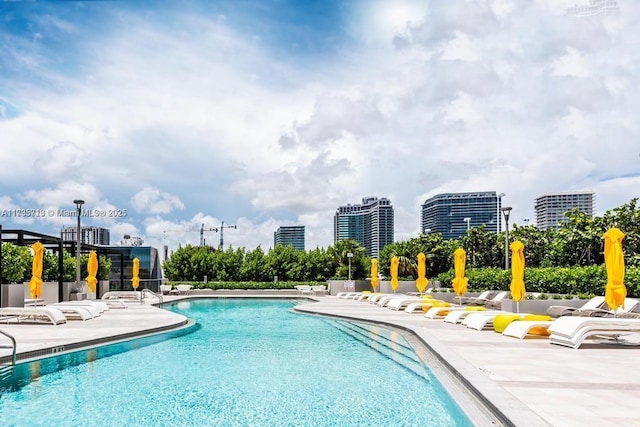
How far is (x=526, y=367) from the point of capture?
815 centimetres

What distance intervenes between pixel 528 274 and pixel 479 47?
27.7ft

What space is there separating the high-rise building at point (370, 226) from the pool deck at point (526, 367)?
306 feet

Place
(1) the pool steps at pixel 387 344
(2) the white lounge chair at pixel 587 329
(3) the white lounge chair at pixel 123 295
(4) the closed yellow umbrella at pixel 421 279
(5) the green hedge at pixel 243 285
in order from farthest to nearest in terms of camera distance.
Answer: (5) the green hedge at pixel 243 285
(3) the white lounge chair at pixel 123 295
(4) the closed yellow umbrella at pixel 421 279
(2) the white lounge chair at pixel 587 329
(1) the pool steps at pixel 387 344

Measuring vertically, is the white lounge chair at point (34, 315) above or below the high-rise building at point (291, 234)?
below

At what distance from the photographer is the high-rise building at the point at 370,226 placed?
4328 inches

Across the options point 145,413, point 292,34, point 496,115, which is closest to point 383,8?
point 292,34

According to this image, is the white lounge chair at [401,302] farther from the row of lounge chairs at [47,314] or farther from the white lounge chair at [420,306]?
the row of lounge chairs at [47,314]

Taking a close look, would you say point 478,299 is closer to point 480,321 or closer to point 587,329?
point 480,321

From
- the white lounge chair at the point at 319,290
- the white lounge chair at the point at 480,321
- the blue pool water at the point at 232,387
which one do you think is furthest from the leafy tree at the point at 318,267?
the blue pool water at the point at 232,387

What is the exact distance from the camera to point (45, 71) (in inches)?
731

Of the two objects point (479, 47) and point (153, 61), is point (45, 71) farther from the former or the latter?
point (479, 47)

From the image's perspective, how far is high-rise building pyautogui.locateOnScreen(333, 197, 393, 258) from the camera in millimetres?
109938

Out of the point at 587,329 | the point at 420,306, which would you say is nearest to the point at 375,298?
the point at 420,306

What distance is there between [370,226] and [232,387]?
106 meters
